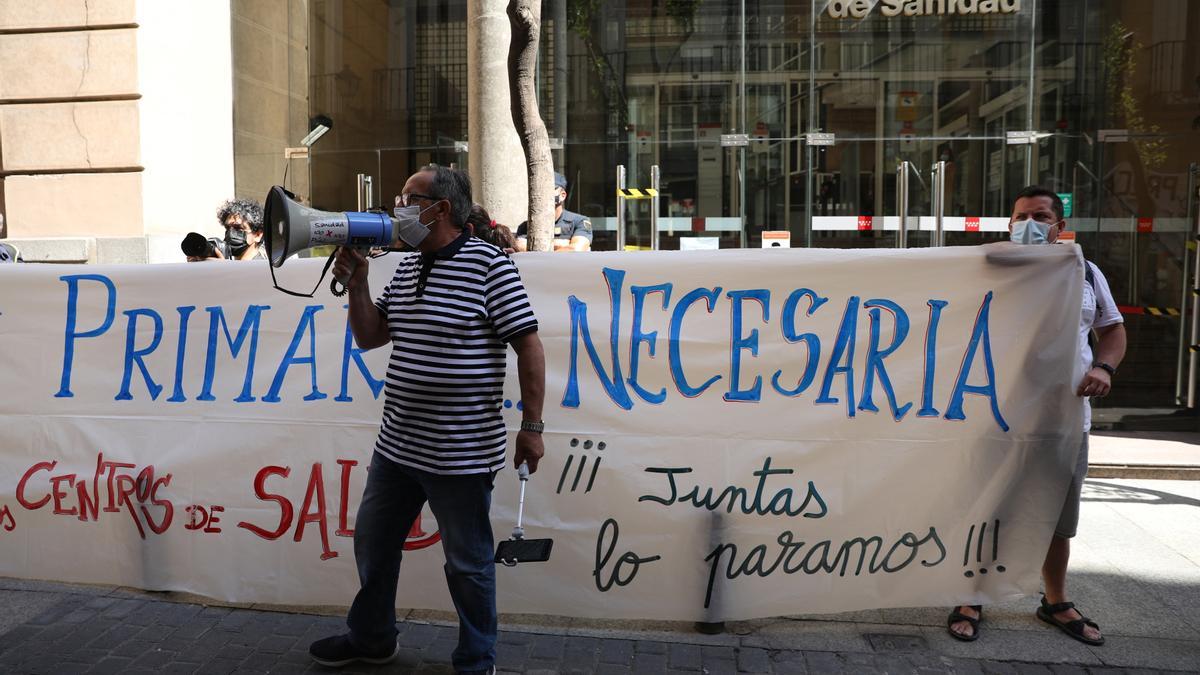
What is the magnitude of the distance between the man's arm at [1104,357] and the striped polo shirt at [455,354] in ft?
7.02

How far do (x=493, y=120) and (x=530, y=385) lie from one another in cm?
270

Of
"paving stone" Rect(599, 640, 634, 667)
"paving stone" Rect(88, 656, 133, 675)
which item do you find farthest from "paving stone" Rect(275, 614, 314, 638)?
"paving stone" Rect(599, 640, 634, 667)

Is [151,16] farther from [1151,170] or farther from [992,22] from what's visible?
[1151,170]

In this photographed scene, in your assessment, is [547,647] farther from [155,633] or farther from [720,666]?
[155,633]

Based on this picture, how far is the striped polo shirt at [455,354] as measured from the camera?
3373mm

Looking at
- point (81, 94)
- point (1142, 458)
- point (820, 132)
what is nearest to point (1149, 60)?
point (820, 132)

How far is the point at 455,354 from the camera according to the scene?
3.38 m

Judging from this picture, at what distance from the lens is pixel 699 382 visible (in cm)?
407

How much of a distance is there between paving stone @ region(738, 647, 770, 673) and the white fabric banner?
6.0 inches

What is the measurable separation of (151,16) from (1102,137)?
856 centimetres

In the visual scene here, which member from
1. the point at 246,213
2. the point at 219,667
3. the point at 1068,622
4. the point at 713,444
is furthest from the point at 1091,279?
the point at 246,213

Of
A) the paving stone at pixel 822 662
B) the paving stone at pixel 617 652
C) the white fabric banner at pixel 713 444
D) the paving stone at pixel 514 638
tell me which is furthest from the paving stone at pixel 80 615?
the paving stone at pixel 822 662

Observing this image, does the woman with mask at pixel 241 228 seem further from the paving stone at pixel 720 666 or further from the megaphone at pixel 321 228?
the paving stone at pixel 720 666

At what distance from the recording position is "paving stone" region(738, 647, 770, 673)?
375cm
